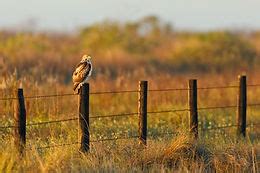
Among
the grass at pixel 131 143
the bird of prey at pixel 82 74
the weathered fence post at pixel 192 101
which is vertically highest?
the bird of prey at pixel 82 74

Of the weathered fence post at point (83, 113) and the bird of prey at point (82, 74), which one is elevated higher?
the bird of prey at point (82, 74)

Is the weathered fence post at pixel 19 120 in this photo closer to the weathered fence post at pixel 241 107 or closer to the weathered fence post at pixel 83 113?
the weathered fence post at pixel 83 113

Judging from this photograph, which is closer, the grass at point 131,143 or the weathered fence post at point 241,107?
the grass at point 131,143

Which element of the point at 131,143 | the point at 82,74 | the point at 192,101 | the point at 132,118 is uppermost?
the point at 82,74

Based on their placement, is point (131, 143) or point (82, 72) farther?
point (131, 143)

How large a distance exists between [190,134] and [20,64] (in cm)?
1514

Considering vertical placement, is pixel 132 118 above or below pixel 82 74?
below

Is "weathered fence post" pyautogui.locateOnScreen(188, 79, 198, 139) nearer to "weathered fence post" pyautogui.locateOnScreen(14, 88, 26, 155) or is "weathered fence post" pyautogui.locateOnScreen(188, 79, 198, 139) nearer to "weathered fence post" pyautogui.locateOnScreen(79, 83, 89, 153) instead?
"weathered fence post" pyautogui.locateOnScreen(79, 83, 89, 153)

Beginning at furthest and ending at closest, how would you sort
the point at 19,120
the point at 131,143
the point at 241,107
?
the point at 241,107 → the point at 131,143 → the point at 19,120

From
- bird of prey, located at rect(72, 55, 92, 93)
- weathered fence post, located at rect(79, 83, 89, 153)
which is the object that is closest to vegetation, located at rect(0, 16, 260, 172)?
weathered fence post, located at rect(79, 83, 89, 153)

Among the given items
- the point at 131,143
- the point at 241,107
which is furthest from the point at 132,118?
the point at 131,143

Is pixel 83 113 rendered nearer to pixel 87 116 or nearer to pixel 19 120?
pixel 87 116

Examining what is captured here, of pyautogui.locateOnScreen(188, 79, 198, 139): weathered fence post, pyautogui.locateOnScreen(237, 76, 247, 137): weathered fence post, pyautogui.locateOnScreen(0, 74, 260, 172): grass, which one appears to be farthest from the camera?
pyautogui.locateOnScreen(237, 76, 247, 137): weathered fence post

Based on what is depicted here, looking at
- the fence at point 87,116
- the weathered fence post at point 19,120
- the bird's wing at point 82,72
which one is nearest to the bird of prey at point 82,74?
the bird's wing at point 82,72
